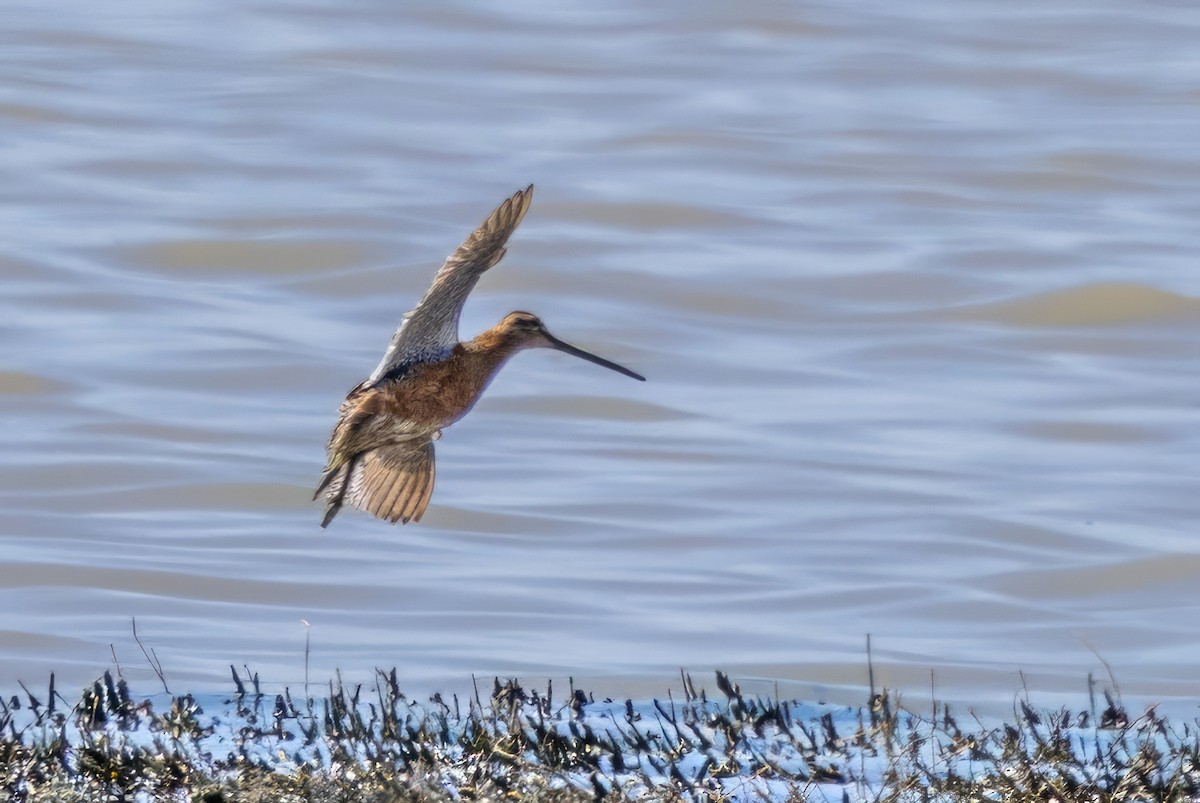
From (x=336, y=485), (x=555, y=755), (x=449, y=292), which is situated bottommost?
(x=555, y=755)

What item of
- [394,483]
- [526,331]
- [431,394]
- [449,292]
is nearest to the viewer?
[449,292]

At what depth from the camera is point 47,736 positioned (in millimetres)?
6359

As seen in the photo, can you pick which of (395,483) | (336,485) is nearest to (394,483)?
(395,483)

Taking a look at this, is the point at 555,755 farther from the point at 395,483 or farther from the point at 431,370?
the point at 431,370

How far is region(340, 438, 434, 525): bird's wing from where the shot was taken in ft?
20.6

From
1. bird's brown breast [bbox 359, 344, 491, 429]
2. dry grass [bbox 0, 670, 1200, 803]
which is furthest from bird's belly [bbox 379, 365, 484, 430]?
dry grass [bbox 0, 670, 1200, 803]

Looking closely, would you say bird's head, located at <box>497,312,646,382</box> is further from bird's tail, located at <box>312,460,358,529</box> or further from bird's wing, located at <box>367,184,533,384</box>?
bird's tail, located at <box>312,460,358,529</box>

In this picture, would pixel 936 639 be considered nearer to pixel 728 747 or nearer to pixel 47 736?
pixel 728 747

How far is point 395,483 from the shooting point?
250 inches

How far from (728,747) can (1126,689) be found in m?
3.21

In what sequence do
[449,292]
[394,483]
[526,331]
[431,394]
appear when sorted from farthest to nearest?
[394,483]
[526,331]
[431,394]
[449,292]

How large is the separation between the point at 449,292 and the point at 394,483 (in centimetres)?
76

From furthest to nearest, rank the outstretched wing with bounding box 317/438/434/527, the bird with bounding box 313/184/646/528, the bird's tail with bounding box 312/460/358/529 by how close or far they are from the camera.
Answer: the outstretched wing with bounding box 317/438/434/527 < the bird's tail with bounding box 312/460/358/529 < the bird with bounding box 313/184/646/528

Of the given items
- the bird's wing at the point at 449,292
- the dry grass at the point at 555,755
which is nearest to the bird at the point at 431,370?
the bird's wing at the point at 449,292
